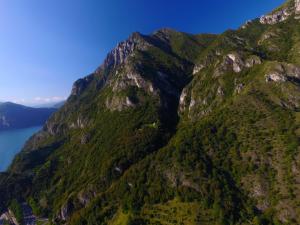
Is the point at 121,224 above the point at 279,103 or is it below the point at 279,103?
below

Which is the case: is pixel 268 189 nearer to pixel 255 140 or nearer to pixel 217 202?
pixel 217 202

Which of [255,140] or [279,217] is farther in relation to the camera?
[255,140]

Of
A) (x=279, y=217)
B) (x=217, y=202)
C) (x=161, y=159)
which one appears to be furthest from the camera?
(x=161, y=159)

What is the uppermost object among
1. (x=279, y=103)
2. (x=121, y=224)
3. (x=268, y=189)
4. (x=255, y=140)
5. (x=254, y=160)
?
(x=279, y=103)

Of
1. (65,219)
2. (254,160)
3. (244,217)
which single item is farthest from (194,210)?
(65,219)

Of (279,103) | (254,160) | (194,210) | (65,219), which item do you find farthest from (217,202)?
(65,219)

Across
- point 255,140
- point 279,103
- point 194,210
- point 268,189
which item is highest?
point 279,103

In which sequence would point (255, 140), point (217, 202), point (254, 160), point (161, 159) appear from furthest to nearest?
1. point (161, 159)
2. point (255, 140)
3. point (254, 160)
4. point (217, 202)

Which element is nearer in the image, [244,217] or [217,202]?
[244,217]

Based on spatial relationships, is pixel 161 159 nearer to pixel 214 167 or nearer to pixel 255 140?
pixel 214 167
